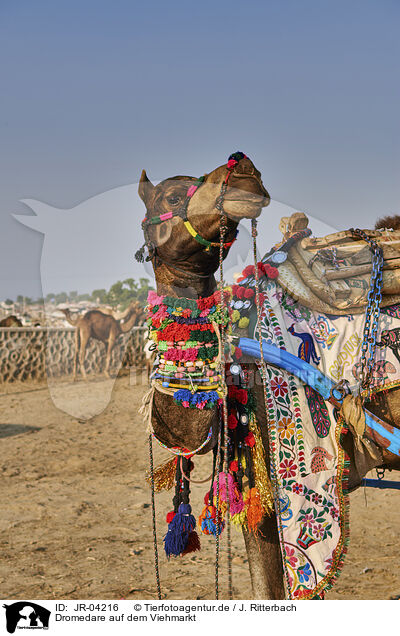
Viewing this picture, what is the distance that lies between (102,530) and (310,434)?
3.37 meters

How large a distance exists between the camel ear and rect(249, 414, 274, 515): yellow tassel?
124 centimetres

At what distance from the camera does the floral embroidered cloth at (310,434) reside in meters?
2.52

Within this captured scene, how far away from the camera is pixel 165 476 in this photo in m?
2.98

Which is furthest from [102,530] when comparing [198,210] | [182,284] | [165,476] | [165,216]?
[198,210]

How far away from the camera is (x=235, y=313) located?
104 inches

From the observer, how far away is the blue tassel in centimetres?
273

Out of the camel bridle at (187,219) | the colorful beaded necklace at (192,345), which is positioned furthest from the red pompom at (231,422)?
the camel bridle at (187,219)

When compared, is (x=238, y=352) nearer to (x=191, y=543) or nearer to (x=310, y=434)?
(x=310, y=434)

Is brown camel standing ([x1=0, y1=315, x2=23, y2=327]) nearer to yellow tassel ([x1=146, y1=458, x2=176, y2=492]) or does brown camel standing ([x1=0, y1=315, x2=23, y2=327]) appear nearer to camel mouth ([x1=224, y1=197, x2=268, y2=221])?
yellow tassel ([x1=146, y1=458, x2=176, y2=492])
